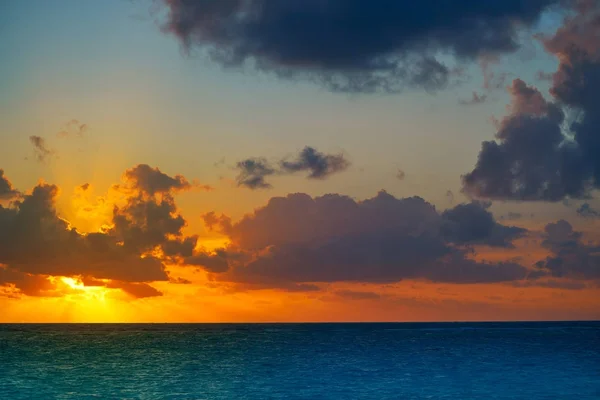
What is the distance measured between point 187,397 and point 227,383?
1271 centimetres

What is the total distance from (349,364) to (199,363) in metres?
23.6

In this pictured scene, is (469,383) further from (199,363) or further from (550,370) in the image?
(199,363)

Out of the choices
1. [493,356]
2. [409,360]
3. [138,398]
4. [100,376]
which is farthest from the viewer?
[493,356]

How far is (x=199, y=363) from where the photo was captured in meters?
116

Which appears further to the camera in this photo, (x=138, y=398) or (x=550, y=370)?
(x=550, y=370)

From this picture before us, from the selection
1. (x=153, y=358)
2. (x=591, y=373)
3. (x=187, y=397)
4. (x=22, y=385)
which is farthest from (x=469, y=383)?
(x=153, y=358)

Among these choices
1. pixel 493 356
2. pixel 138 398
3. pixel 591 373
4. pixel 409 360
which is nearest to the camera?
pixel 138 398

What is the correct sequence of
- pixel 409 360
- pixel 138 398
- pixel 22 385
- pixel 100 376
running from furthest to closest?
pixel 409 360
pixel 100 376
pixel 22 385
pixel 138 398

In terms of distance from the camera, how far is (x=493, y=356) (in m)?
136

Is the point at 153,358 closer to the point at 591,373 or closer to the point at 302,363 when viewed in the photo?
the point at 302,363

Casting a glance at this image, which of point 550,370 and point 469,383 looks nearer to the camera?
point 469,383

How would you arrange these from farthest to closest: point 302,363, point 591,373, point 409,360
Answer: point 409,360 < point 302,363 < point 591,373

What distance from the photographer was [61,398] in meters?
71.6

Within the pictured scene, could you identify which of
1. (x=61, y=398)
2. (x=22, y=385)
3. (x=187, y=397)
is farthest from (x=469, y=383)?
(x=22, y=385)
